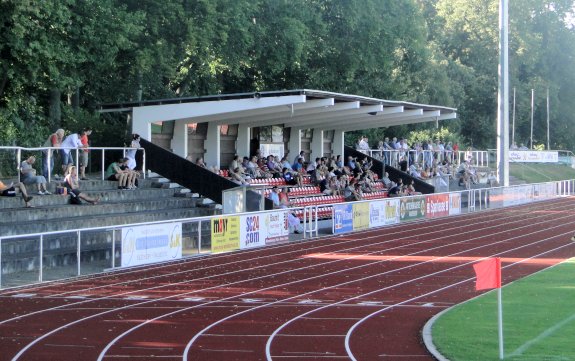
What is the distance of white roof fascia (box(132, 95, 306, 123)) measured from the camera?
3234cm

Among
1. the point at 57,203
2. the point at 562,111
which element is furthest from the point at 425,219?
the point at 562,111

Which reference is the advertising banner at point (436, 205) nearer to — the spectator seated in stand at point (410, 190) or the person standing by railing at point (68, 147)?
the spectator seated in stand at point (410, 190)

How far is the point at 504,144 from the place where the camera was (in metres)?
45.1

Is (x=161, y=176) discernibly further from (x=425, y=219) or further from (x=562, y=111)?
(x=562, y=111)

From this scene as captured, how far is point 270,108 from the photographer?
110 ft

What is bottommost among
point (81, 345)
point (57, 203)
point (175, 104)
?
point (81, 345)

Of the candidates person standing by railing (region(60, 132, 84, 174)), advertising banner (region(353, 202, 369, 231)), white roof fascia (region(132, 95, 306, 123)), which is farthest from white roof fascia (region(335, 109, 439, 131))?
person standing by railing (region(60, 132, 84, 174))

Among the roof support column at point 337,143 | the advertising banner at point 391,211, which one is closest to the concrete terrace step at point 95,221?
the advertising banner at point 391,211

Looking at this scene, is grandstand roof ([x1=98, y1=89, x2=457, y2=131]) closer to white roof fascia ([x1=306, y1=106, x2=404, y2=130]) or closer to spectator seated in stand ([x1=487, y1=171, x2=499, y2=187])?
white roof fascia ([x1=306, y1=106, x2=404, y2=130])

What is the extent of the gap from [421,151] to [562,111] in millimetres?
46035

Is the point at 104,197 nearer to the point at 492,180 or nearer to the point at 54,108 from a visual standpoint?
the point at 54,108

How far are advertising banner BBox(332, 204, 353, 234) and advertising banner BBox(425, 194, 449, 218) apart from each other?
23.6 feet

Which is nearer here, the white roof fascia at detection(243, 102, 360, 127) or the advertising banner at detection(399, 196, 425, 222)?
the advertising banner at detection(399, 196, 425, 222)

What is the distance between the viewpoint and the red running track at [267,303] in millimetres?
12836
